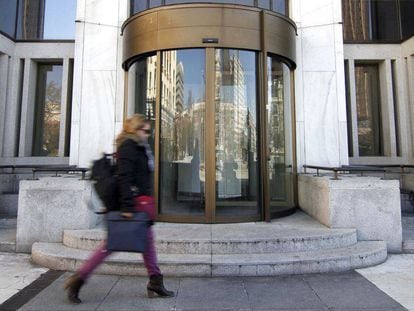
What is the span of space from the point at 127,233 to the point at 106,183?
1.85 feet

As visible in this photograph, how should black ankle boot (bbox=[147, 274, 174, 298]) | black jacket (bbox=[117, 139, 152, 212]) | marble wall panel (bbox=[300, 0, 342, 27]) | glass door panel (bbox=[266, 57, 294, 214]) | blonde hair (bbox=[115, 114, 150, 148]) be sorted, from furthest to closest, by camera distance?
marble wall panel (bbox=[300, 0, 342, 27]) → glass door panel (bbox=[266, 57, 294, 214]) → black ankle boot (bbox=[147, 274, 174, 298]) → blonde hair (bbox=[115, 114, 150, 148]) → black jacket (bbox=[117, 139, 152, 212])

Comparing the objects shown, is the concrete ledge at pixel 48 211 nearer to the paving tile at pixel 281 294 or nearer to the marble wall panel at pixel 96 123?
the marble wall panel at pixel 96 123

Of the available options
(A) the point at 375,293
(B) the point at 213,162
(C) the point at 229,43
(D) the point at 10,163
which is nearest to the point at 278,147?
(B) the point at 213,162

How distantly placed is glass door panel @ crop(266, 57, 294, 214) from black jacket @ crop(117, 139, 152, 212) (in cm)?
367

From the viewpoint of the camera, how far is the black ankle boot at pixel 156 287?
4.34 m

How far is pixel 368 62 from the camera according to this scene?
35.7 feet

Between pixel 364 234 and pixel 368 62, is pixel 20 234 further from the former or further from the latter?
pixel 368 62

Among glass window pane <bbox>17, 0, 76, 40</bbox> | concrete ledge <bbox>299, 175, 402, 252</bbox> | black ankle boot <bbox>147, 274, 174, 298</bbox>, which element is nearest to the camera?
black ankle boot <bbox>147, 274, 174, 298</bbox>

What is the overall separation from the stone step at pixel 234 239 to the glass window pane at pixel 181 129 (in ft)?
2.83

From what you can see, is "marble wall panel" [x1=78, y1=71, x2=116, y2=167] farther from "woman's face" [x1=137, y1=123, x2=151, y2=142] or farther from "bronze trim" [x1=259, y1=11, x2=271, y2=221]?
"woman's face" [x1=137, y1=123, x2=151, y2=142]

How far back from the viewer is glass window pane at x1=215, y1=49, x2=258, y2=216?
23.5 feet

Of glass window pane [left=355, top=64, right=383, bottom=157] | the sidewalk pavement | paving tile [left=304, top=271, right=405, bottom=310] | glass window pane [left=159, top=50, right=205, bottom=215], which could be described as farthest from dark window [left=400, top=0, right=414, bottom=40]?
paving tile [left=304, top=271, right=405, bottom=310]

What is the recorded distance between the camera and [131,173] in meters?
3.97

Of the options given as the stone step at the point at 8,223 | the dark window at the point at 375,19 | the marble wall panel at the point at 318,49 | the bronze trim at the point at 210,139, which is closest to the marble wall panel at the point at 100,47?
Result: the bronze trim at the point at 210,139
